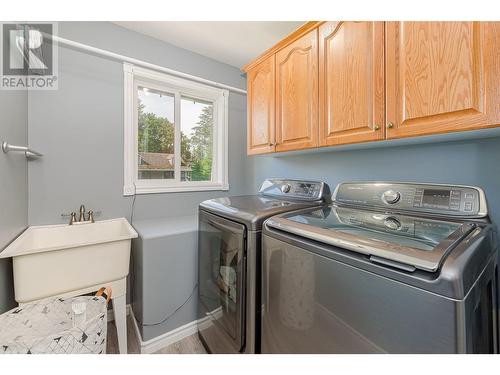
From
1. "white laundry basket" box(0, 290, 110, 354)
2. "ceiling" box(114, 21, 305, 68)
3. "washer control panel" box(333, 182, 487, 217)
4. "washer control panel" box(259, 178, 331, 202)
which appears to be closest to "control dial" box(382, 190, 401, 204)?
"washer control panel" box(333, 182, 487, 217)

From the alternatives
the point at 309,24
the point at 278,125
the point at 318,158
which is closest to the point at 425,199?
the point at 318,158

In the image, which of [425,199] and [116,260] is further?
[116,260]

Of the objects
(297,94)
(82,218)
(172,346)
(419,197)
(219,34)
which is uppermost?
(219,34)

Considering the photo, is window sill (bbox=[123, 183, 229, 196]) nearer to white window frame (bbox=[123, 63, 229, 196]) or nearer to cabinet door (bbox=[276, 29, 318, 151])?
white window frame (bbox=[123, 63, 229, 196])

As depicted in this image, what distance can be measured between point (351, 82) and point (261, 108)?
82cm

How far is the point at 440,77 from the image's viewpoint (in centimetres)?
88

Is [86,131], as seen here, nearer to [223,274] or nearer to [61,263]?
[61,263]

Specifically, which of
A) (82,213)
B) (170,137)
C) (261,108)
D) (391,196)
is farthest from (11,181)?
(391,196)

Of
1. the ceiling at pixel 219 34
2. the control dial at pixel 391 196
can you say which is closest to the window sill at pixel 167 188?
the ceiling at pixel 219 34

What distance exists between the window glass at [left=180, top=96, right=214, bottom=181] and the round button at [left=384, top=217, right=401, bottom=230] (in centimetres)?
192

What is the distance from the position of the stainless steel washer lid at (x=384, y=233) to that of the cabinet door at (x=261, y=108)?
87 cm

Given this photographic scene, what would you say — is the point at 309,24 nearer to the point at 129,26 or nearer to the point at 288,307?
the point at 129,26

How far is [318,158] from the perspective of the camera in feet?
5.94
